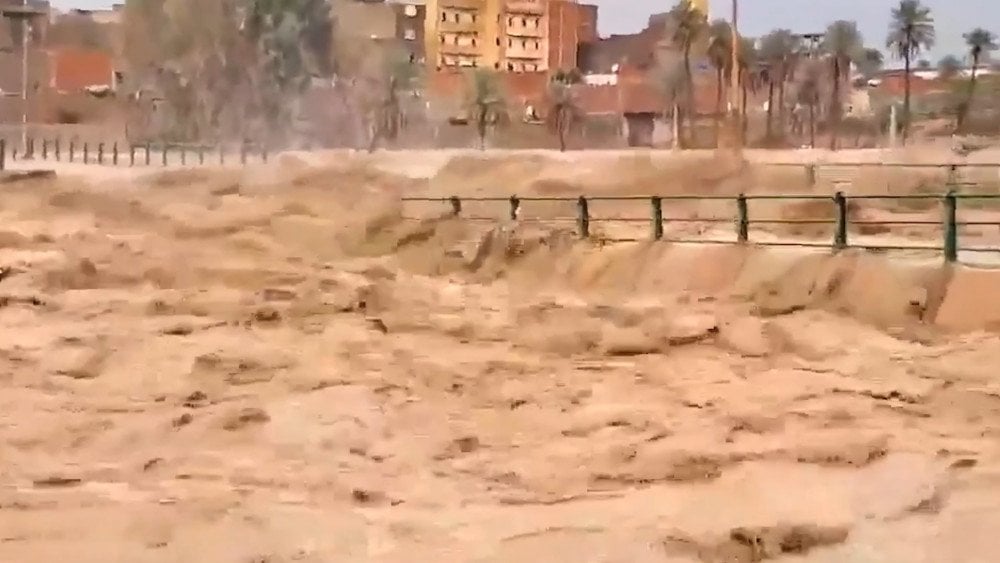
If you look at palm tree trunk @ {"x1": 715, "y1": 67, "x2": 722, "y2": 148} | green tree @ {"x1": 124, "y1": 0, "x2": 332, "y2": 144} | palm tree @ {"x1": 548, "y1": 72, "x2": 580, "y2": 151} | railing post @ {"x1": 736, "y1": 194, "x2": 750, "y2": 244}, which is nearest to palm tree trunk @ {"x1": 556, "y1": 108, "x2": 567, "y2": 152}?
palm tree @ {"x1": 548, "y1": 72, "x2": 580, "y2": 151}

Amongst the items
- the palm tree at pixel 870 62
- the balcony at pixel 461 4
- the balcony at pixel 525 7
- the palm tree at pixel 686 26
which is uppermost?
the balcony at pixel 461 4

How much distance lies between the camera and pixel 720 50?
32.1ft

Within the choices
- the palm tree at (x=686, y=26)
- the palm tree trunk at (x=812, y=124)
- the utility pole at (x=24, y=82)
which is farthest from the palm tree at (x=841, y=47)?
the utility pole at (x=24, y=82)

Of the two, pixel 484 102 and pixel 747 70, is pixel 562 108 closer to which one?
pixel 484 102

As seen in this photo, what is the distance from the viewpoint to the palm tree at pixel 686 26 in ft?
32.4

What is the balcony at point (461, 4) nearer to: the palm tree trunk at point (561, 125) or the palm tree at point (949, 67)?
the palm tree trunk at point (561, 125)

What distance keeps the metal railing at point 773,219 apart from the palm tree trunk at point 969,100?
62cm

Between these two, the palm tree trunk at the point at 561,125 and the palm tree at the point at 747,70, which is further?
the palm tree trunk at the point at 561,125

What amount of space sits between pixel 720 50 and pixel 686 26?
475 millimetres

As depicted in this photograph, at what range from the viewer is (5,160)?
9547mm

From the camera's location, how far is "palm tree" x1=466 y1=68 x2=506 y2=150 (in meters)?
11.1

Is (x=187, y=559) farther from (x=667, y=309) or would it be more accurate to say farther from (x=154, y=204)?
(x=154, y=204)

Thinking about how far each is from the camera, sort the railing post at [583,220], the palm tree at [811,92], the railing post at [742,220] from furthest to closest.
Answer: the palm tree at [811,92] < the railing post at [583,220] < the railing post at [742,220]

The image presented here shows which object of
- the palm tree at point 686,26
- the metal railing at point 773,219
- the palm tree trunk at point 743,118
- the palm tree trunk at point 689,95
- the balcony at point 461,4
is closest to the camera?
Answer: the metal railing at point 773,219
